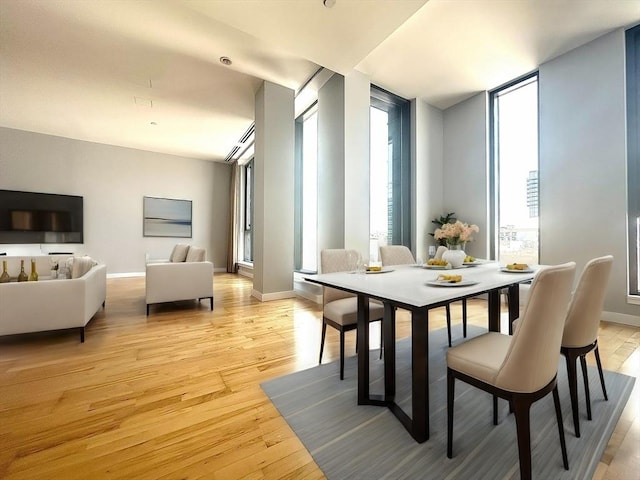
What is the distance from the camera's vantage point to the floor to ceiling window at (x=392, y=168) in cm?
450

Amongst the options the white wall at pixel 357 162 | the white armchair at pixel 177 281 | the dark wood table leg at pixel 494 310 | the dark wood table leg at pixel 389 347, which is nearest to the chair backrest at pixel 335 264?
the dark wood table leg at pixel 389 347

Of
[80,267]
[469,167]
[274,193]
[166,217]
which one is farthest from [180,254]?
[469,167]

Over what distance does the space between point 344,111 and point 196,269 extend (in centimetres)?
299

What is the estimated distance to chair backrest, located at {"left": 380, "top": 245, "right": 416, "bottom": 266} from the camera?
2566 millimetres

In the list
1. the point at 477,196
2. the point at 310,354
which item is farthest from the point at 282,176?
the point at 477,196

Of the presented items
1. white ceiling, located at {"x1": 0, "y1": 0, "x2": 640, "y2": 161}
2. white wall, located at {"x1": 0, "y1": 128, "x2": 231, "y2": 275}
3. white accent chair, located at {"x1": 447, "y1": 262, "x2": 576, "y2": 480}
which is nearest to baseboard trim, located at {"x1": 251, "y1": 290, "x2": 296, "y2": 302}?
white ceiling, located at {"x1": 0, "y1": 0, "x2": 640, "y2": 161}

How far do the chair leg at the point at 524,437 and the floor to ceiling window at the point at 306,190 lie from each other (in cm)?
389

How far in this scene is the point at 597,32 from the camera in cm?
297

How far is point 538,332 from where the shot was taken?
0.94 metres

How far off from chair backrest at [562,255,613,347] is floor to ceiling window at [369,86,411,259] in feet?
10.5

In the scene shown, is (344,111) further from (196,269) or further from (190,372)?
(190,372)

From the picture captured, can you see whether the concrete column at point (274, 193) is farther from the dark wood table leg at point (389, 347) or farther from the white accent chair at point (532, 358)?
the white accent chair at point (532, 358)

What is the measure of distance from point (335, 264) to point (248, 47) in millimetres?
2979

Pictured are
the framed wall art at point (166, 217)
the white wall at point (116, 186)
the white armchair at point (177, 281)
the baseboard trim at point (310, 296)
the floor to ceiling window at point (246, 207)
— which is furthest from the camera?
the floor to ceiling window at point (246, 207)
